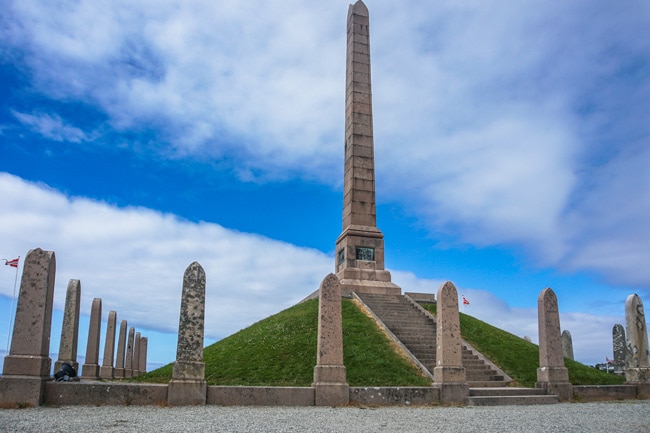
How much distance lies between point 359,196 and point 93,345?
540 inches

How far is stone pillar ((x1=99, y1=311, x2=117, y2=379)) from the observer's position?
934 inches

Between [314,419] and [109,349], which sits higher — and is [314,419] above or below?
below

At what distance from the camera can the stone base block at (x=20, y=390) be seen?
10719 mm

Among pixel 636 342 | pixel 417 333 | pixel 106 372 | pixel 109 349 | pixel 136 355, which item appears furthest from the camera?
pixel 136 355

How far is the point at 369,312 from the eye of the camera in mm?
21531

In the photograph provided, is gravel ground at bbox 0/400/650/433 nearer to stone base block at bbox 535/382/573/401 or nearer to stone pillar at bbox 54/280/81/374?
stone base block at bbox 535/382/573/401

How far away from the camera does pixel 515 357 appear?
63.1 feet

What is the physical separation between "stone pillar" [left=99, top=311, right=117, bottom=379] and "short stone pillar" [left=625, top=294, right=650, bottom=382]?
68.6ft

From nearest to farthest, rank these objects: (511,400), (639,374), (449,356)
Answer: (449,356), (511,400), (639,374)

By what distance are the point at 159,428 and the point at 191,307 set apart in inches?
152

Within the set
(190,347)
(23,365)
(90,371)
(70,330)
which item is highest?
(70,330)

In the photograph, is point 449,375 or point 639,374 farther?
point 639,374

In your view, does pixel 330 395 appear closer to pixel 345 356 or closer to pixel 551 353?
pixel 345 356

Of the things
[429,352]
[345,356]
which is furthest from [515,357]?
[345,356]
